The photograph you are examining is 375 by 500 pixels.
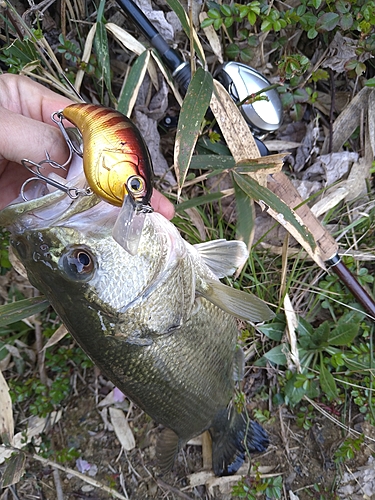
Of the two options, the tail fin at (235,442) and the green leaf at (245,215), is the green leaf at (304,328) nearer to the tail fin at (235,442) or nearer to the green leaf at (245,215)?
the tail fin at (235,442)

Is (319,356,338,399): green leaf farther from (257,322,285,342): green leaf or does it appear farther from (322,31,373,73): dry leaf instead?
(322,31,373,73): dry leaf

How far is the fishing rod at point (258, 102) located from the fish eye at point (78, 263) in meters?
1.23

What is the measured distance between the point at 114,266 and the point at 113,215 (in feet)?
0.61

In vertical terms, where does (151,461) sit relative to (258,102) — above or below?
below

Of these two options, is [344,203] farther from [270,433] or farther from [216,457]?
[216,457]

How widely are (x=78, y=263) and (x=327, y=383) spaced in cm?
179

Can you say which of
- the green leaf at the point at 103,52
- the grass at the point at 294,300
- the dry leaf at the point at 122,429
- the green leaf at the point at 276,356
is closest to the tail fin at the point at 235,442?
the grass at the point at 294,300

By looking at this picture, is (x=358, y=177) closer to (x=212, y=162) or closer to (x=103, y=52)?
(x=212, y=162)

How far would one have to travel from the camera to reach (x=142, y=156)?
3.77 ft

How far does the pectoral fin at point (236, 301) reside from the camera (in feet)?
5.64

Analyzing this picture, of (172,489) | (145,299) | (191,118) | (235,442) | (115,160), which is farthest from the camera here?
(172,489)

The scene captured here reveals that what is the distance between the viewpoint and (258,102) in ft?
7.15

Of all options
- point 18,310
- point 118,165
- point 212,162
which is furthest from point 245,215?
point 18,310

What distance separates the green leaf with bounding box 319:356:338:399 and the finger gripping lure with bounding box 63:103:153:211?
6.04ft
